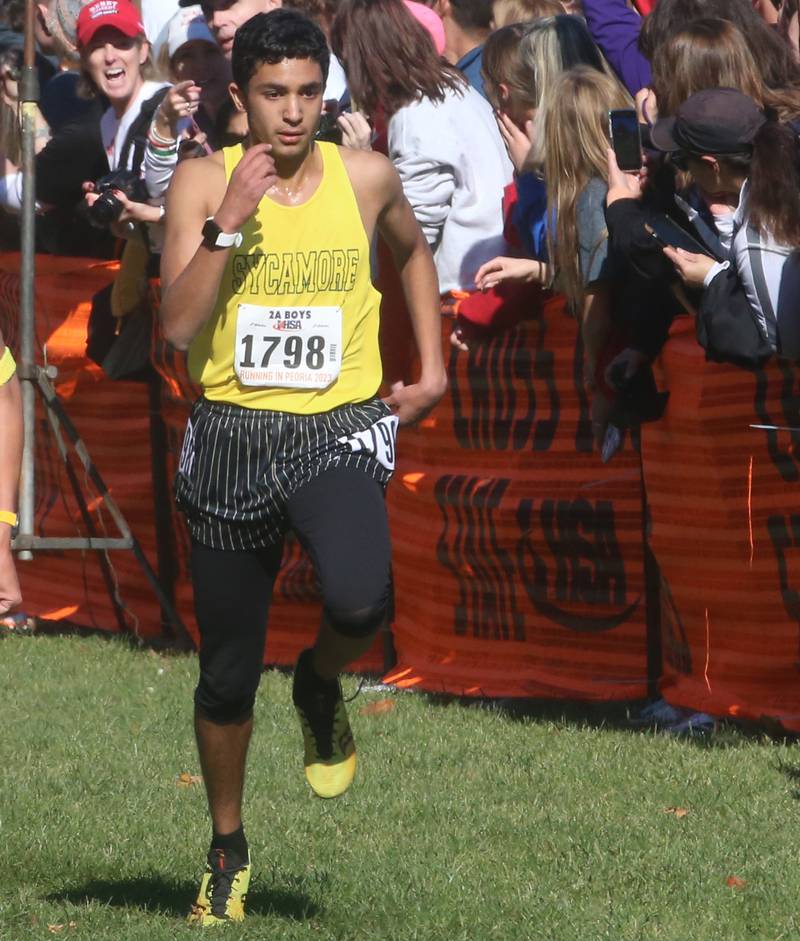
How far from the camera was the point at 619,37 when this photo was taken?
823 cm

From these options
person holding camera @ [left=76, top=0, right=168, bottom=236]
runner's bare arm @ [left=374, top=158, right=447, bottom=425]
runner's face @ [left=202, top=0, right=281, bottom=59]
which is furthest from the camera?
runner's face @ [left=202, top=0, right=281, bottom=59]

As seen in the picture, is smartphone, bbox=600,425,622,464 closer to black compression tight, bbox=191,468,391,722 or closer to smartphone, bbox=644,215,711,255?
smartphone, bbox=644,215,711,255

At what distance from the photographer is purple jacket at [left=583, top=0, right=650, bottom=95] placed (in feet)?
26.9

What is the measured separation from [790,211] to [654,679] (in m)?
2.32

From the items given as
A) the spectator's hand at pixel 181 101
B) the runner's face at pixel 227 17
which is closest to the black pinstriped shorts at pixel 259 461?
the spectator's hand at pixel 181 101

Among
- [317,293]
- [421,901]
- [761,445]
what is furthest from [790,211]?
[421,901]

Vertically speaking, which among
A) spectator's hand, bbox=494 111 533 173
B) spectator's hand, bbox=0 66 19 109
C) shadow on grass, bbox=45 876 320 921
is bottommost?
shadow on grass, bbox=45 876 320 921

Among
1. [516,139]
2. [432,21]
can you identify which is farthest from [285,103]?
[432,21]

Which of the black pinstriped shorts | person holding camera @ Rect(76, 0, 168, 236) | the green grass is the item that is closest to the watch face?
the black pinstriped shorts

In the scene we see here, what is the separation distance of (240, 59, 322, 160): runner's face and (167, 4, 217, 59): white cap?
187 inches

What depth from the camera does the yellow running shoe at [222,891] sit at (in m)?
5.06

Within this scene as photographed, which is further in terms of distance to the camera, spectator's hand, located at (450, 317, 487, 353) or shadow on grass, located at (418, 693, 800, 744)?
spectator's hand, located at (450, 317, 487, 353)

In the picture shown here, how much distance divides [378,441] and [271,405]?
0.97 ft

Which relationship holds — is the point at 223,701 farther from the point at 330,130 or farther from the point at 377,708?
the point at 330,130
